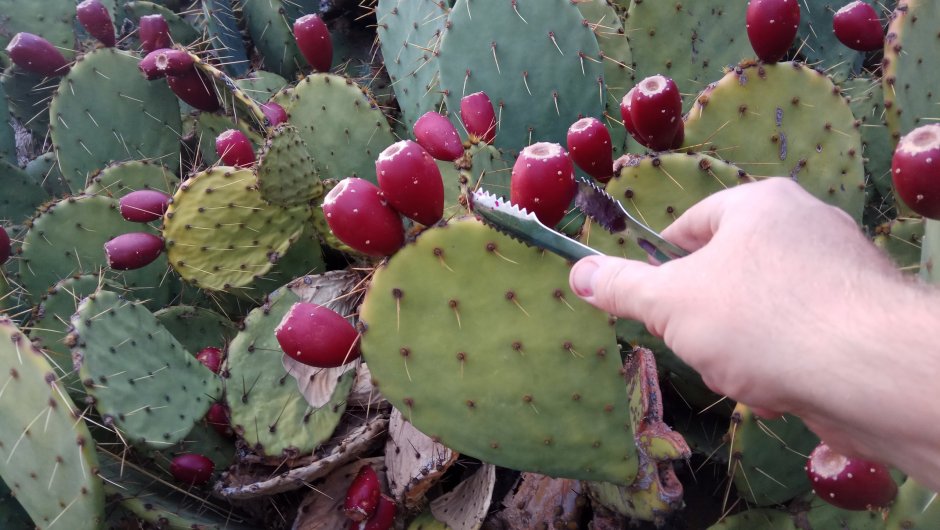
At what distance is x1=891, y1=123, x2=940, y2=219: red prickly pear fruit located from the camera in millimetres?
804

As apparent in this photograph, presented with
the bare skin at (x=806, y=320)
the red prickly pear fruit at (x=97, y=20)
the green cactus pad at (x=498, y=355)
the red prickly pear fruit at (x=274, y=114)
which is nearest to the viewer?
the bare skin at (x=806, y=320)

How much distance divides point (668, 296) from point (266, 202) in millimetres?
1268

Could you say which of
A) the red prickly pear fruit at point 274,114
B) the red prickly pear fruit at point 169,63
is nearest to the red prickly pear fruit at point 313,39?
the red prickly pear fruit at point 274,114

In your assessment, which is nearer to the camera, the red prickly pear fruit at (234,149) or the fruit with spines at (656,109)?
the fruit with spines at (656,109)

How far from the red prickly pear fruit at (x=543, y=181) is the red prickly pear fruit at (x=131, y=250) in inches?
43.3

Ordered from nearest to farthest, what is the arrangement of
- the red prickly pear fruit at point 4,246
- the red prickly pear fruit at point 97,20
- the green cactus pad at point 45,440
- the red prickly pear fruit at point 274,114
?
the green cactus pad at point 45,440 < the red prickly pear fruit at point 4,246 < the red prickly pear fruit at point 274,114 < the red prickly pear fruit at point 97,20

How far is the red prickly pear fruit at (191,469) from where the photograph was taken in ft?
4.86

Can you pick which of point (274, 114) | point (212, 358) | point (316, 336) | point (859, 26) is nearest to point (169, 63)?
point (274, 114)

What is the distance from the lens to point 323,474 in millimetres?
1470

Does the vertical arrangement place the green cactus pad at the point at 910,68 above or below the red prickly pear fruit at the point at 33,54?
above

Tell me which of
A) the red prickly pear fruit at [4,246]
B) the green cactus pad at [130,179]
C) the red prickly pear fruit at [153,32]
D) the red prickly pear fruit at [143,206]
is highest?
the red prickly pear fruit at [153,32]

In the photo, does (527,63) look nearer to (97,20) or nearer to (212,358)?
(212,358)

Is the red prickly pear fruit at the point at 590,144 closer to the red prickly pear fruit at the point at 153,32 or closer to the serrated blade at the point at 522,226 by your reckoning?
the serrated blade at the point at 522,226

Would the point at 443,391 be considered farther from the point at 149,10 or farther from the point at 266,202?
the point at 149,10
